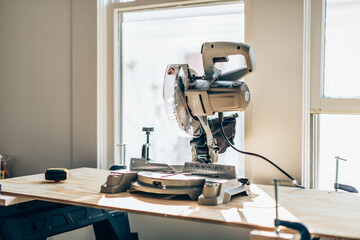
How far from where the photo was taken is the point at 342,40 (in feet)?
5.47

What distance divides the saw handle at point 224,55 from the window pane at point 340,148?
2.08 feet

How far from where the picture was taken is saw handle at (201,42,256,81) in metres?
1.24

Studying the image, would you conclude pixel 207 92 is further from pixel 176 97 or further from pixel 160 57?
pixel 160 57

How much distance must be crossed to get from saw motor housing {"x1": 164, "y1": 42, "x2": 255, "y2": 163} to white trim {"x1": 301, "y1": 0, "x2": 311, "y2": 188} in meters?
0.50

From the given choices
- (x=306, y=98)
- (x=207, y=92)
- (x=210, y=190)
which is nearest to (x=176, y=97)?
(x=207, y=92)

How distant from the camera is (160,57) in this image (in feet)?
6.81

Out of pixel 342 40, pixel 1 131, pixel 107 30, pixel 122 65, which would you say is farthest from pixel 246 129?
pixel 1 131

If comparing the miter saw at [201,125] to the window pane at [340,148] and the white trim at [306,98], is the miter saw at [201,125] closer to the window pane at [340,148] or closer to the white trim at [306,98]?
the white trim at [306,98]

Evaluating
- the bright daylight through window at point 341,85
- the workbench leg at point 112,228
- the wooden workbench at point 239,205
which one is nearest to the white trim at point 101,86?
the workbench leg at point 112,228

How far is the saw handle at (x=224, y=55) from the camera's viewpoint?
124cm

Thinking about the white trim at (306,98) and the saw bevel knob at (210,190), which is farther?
the white trim at (306,98)

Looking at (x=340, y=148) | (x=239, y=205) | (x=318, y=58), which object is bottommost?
(x=239, y=205)

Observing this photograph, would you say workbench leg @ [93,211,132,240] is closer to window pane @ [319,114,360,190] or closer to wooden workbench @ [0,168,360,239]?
wooden workbench @ [0,168,360,239]

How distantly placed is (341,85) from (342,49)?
170mm
